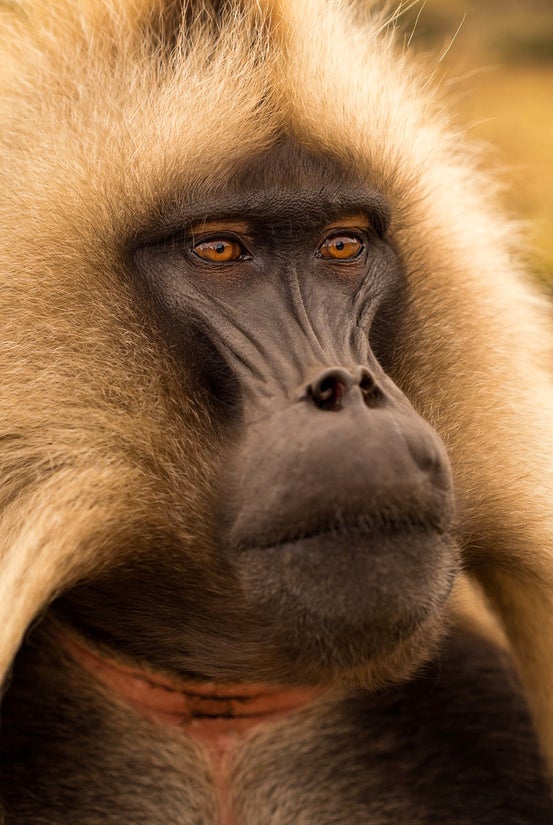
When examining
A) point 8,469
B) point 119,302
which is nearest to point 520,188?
point 119,302

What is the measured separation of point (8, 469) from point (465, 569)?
3.70 ft

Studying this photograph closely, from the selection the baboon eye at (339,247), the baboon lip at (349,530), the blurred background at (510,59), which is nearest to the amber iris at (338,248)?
the baboon eye at (339,247)

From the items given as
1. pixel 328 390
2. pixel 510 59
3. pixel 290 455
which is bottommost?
pixel 290 455

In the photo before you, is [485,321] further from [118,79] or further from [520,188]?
[520,188]

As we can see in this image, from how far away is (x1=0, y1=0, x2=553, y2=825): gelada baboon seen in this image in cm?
238

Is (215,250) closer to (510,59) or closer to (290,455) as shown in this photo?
(290,455)

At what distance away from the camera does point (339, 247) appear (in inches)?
112

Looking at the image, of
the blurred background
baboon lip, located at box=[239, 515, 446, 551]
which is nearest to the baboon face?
baboon lip, located at box=[239, 515, 446, 551]

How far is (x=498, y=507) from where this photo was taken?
2.86 metres

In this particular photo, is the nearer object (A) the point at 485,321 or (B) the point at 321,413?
(B) the point at 321,413

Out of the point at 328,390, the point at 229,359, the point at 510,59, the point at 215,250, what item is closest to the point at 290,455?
the point at 328,390

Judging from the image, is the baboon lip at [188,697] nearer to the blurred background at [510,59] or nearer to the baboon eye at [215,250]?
the baboon eye at [215,250]

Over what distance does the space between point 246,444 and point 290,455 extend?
16 cm

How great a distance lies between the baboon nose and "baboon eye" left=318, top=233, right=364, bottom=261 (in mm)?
508
